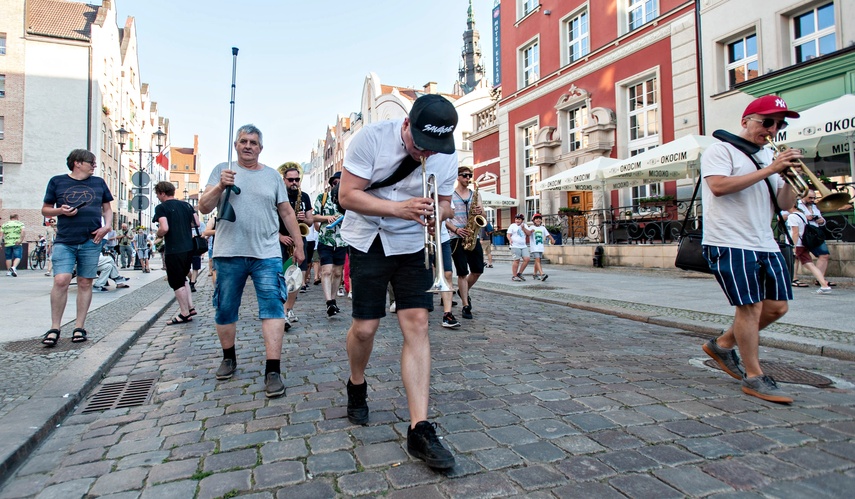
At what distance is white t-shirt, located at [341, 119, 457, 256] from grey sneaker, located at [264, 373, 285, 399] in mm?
1270

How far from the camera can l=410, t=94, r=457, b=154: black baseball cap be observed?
2.36 meters

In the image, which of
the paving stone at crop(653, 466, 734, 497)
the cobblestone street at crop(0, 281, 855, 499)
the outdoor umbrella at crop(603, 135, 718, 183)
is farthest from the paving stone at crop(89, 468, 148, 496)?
the outdoor umbrella at crop(603, 135, 718, 183)

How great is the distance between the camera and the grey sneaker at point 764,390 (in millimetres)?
3133

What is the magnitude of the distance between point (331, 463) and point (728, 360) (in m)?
2.92

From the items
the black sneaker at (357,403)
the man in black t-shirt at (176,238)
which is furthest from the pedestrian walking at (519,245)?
the black sneaker at (357,403)

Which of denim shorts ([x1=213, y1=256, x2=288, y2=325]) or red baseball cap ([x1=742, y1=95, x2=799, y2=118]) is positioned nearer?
red baseball cap ([x1=742, y1=95, x2=799, y2=118])

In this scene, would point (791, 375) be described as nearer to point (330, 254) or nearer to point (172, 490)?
point (172, 490)

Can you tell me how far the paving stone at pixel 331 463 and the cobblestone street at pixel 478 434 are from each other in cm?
1

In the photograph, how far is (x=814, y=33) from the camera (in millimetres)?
12977

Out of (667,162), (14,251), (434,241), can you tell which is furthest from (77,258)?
(14,251)

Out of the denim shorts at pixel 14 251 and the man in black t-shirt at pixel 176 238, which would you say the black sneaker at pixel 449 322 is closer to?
the man in black t-shirt at pixel 176 238

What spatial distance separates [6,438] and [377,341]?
2989mm

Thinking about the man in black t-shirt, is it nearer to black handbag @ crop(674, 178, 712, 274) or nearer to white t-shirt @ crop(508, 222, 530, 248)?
black handbag @ crop(674, 178, 712, 274)

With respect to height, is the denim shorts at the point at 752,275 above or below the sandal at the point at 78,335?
above
